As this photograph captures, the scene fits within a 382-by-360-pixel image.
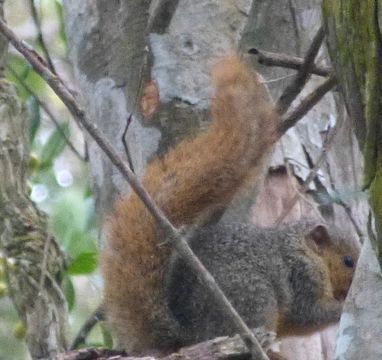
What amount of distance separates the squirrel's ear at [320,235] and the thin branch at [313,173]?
12 centimetres

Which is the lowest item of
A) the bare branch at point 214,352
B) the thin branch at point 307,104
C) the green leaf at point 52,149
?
the bare branch at point 214,352

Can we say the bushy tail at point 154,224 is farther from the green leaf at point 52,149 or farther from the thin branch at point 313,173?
the green leaf at point 52,149

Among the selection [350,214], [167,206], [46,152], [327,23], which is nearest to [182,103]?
[167,206]

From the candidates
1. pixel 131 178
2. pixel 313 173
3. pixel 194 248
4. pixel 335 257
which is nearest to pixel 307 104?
pixel 313 173

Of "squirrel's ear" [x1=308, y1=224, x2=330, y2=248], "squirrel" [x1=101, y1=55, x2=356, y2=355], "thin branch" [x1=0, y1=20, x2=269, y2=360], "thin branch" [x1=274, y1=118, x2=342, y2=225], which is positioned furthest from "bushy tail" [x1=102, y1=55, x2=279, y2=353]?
"thin branch" [x1=0, y1=20, x2=269, y2=360]

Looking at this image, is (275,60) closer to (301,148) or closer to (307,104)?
(307,104)

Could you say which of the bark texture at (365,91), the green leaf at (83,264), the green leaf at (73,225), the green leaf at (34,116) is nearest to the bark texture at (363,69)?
the bark texture at (365,91)

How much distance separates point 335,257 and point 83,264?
646 mm

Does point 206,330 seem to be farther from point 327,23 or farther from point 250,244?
point 327,23

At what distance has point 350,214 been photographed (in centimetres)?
235

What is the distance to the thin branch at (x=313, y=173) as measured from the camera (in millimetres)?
2193

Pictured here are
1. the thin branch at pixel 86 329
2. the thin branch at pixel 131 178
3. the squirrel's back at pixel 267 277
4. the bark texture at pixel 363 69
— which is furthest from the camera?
the thin branch at pixel 86 329

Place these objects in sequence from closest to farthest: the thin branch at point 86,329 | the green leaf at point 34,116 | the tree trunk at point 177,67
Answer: the tree trunk at point 177,67
the thin branch at point 86,329
the green leaf at point 34,116

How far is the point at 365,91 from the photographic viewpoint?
1.13 meters
